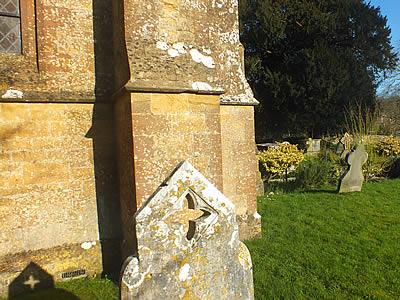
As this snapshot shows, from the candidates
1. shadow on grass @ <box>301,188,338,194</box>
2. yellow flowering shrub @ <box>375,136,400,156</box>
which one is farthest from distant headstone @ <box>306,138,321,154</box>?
shadow on grass @ <box>301,188,338,194</box>

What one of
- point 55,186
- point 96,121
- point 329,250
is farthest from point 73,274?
point 329,250

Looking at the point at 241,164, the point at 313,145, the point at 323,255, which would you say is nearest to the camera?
the point at 323,255

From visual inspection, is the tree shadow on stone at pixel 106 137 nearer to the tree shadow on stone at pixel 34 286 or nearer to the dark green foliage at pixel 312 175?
the tree shadow on stone at pixel 34 286

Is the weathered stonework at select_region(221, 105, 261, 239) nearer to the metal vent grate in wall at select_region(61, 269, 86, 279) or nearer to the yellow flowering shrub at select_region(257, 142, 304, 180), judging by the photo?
the metal vent grate in wall at select_region(61, 269, 86, 279)

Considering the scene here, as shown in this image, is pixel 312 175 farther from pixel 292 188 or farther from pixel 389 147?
pixel 389 147

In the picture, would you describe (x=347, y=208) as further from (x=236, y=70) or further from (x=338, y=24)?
(x=338, y=24)

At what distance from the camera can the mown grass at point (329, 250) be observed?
12.1ft

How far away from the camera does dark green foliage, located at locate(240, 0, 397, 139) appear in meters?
19.1

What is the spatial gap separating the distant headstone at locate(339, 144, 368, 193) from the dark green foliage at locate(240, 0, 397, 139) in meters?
10.6

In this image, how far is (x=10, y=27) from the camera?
13.6 ft

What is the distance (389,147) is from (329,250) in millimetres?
9815

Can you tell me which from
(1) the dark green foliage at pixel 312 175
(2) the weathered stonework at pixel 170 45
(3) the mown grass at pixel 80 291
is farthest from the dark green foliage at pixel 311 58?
(3) the mown grass at pixel 80 291

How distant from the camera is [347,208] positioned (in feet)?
24.2

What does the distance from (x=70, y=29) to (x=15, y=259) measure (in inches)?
123
